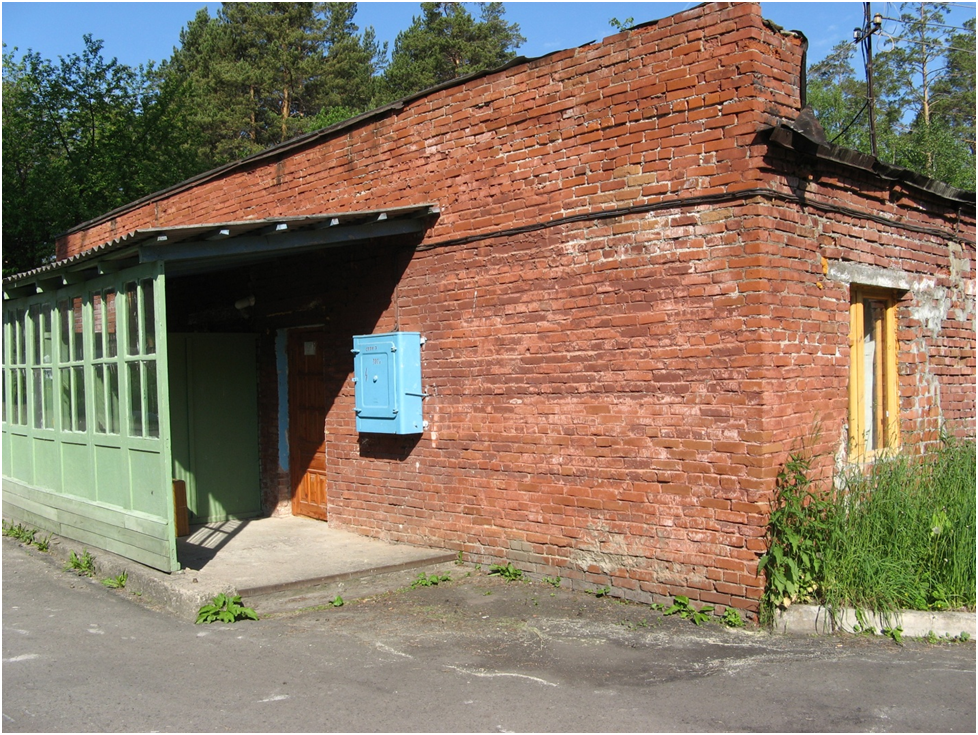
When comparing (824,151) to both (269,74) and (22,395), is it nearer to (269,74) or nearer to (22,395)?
(22,395)

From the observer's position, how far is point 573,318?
22.0 ft

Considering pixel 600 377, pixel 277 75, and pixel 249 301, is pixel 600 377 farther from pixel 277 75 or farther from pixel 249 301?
pixel 277 75

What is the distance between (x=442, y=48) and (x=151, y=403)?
24008 mm

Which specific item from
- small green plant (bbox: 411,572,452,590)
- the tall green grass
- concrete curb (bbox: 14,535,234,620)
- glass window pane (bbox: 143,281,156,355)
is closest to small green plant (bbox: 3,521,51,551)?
concrete curb (bbox: 14,535,234,620)

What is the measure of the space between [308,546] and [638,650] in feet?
12.1

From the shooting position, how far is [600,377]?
6555 mm

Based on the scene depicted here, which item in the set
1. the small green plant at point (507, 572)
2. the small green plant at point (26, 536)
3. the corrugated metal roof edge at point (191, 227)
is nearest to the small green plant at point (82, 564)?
the small green plant at point (26, 536)

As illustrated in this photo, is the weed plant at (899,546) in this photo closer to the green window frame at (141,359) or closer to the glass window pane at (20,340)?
the green window frame at (141,359)

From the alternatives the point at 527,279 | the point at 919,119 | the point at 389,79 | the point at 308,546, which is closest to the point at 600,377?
the point at 527,279

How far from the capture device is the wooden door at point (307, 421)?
9.27 m

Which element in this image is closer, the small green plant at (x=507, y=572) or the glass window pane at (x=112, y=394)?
the small green plant at (x=507, y=572)

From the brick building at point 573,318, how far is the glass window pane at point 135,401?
5 centimetres

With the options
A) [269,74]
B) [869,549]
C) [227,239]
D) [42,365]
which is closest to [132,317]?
[227,239]

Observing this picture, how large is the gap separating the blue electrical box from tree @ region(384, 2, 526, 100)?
2119 cm
